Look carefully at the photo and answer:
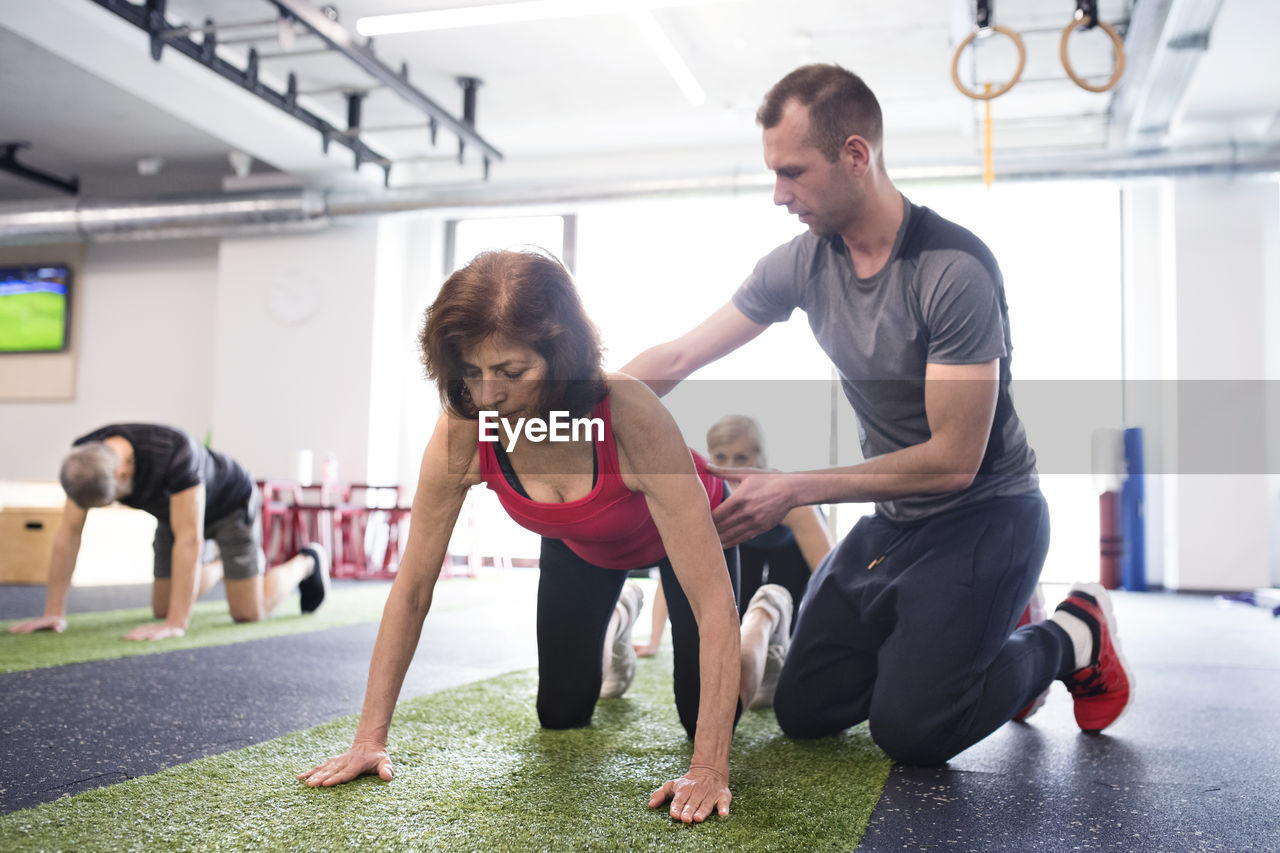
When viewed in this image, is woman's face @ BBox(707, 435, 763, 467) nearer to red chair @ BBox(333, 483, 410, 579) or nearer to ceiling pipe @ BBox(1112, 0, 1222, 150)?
ceiling pipe @ BBox(1112, 0, 1222, 150)

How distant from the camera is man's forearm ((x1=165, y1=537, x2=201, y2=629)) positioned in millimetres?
3188

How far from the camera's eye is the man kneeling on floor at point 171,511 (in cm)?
308

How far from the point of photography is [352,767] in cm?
152

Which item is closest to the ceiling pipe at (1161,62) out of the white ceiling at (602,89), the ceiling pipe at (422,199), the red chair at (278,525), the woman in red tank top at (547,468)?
the white ceiling at (602,89)

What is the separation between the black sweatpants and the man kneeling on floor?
7.26 feet

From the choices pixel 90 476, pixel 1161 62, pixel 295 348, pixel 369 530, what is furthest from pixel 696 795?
pixel 295 348

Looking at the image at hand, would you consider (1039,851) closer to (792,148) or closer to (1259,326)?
(792,148)

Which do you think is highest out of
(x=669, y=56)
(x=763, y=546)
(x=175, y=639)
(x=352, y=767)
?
(x=669, y=56)

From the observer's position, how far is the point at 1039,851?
1306 millimetres

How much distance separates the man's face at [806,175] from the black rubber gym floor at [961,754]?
997 millimetres

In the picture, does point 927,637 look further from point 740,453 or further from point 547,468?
point 740,453

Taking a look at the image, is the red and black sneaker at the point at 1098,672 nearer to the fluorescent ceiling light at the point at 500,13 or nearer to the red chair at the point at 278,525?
the fluorescent ceiling light at the point at 500,13

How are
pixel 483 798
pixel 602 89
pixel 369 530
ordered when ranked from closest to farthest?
1. pixel 483 798
2. pixel 602 89
3. pixel 369 530

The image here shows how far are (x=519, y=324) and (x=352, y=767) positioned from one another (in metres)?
0.74
